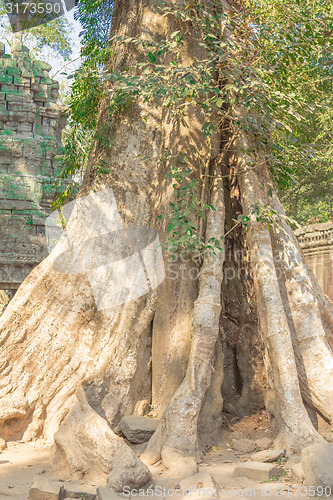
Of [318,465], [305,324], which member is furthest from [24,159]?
[318,465]

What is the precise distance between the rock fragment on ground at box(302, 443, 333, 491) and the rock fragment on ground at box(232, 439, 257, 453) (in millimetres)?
629

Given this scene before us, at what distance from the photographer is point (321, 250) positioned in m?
7.55

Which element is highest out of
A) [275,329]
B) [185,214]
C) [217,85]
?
[217,85]

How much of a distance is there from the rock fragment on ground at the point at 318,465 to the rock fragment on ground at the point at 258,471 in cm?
18

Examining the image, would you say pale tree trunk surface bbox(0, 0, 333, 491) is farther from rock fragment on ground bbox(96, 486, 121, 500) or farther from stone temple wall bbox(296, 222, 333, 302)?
stone temple wall bbox(296, 222, 333, 302)

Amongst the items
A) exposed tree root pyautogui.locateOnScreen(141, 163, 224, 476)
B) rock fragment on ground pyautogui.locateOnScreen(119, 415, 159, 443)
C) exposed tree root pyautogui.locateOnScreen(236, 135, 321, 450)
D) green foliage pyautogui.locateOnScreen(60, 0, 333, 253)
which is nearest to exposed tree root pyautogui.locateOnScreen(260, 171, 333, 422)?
exposed tree root pyautogui.locateOnScreen(236, 135, 321, 450)

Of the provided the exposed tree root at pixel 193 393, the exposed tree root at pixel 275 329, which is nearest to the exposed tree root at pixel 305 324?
the exposed tree root at pixel 275 329

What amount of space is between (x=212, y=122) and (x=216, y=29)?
0.81 meters

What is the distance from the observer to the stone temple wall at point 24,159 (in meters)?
9.06

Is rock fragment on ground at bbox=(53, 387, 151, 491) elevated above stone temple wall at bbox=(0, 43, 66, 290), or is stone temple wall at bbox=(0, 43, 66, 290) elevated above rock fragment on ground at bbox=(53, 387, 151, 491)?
stone temple wall at bbox=(0, 43, 66, 290)

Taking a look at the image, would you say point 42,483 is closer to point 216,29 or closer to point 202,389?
point 202,389

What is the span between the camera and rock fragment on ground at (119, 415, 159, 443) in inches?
125

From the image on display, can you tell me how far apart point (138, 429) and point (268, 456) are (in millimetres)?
795

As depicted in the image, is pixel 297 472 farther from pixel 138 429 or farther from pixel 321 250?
pixel 321 250
